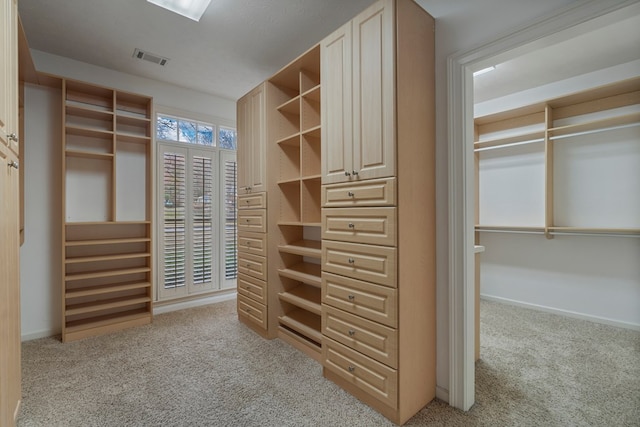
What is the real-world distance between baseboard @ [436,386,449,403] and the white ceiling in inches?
95.5

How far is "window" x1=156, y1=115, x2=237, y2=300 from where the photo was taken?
3641mm

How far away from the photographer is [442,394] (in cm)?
188

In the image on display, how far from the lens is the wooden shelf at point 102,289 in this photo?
9.41 ft

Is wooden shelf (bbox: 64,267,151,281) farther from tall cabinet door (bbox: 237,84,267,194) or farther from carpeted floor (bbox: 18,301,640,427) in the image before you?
tall cabinet door (bbox: 237,84,267,194)

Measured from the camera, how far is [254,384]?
2.07m

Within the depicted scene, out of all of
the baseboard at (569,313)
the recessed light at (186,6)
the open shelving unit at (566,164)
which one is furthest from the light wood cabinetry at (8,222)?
the baseboard at (569,313)

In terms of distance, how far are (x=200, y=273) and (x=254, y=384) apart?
2174 millimetres

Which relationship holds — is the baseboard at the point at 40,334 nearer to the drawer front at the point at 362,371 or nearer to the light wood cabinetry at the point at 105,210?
the light wood cabinetry at the point at 105,210

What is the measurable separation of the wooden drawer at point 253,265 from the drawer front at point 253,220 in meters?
0.29

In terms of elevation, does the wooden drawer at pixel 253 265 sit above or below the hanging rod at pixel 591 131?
below

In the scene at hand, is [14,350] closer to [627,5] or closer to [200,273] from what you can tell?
[200,273]

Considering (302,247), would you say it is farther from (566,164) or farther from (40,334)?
(566,164)

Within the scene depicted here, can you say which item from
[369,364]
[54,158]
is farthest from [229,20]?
[369,364]

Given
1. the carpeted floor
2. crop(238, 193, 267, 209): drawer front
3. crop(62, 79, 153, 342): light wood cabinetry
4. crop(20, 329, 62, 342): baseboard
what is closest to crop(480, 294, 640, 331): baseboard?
the carpeted floor
